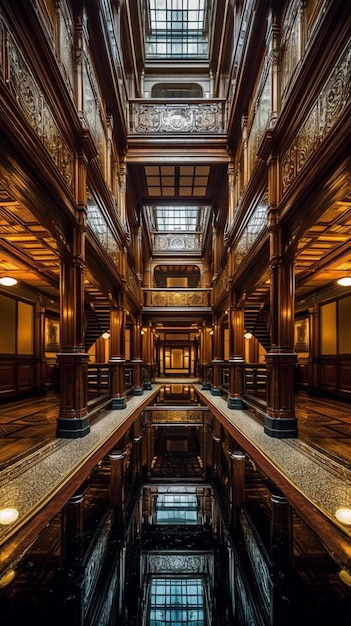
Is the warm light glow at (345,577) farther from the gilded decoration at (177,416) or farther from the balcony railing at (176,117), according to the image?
the balcony railing at (176,117)

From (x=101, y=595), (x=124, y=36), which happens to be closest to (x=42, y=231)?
(x=101, y=595)

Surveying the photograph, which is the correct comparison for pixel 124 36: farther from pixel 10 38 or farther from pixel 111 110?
pixel 10 38

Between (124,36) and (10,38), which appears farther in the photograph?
(124,36)

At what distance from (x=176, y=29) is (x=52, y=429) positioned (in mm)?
13152

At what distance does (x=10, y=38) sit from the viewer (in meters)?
3.25

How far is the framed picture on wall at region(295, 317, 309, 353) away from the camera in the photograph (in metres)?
13.4

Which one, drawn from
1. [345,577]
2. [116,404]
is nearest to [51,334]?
[116,404]

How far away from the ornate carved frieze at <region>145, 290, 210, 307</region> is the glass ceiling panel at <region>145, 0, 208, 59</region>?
844 centimetres

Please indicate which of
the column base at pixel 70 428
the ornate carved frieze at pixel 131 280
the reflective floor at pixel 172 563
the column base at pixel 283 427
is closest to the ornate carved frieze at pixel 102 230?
the ornate carved frieze at pixel 131 280

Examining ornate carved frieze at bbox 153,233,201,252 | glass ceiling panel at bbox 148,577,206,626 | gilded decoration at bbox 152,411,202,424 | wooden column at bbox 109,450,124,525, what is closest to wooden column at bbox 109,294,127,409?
gilded decoration at bbox 152,411,202,424

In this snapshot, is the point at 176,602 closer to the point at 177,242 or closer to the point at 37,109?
the point at 37,109

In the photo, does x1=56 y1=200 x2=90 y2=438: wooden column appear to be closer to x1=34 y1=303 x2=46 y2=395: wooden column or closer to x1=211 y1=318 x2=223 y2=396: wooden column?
x1=34 y1=303 x2=46 y2=395: wooden column

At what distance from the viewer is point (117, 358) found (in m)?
8.96

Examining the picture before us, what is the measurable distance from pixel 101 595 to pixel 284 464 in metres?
2.43
